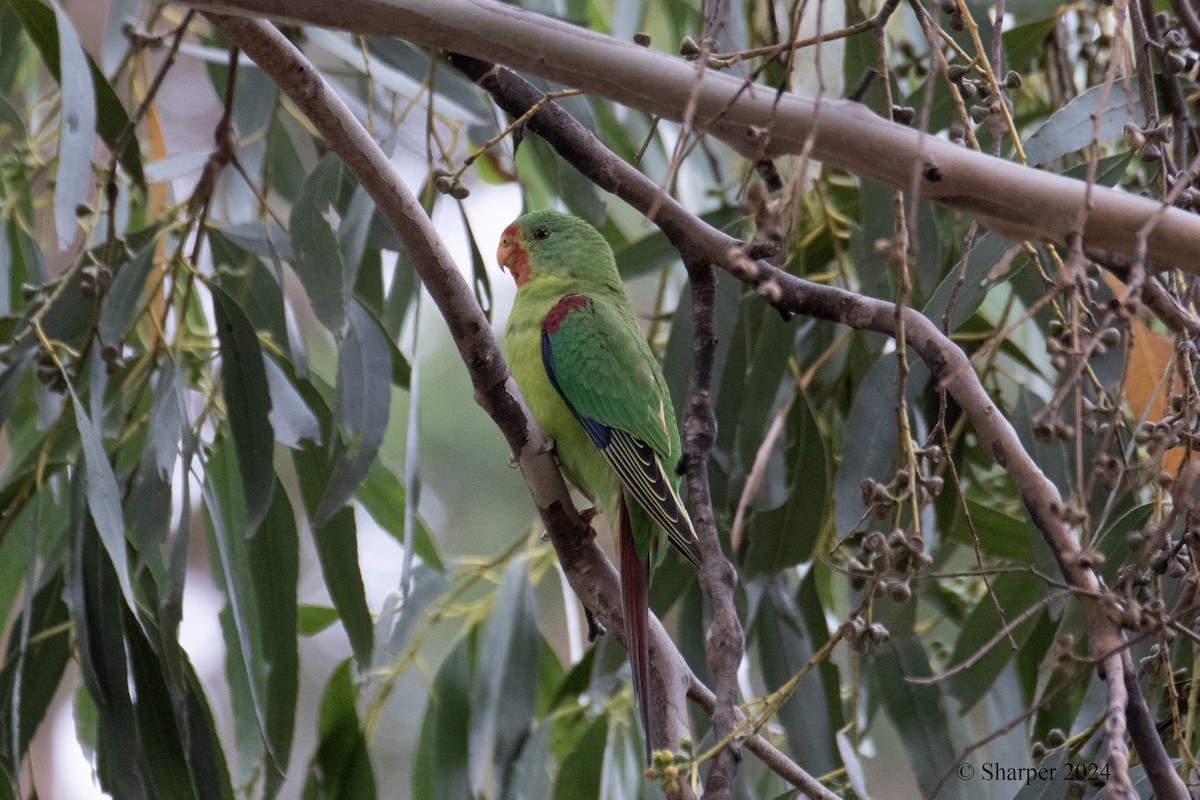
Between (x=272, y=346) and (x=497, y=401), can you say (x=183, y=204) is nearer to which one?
(x=272, y=346)

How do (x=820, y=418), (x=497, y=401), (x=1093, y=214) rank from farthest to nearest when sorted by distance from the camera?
(x=820, y=418) < (x=497, y=401) < (x=1093, y=214)

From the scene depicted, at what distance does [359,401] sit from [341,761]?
0.74m

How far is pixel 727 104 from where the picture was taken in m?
1.07

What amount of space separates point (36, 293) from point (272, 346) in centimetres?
40

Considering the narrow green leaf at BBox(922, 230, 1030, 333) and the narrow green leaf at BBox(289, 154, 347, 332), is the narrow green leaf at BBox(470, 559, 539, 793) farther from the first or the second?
the narrow green leaf at BBox(922, 230, 1030, 333)

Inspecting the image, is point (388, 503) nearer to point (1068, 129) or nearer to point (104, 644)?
point (104, 644)

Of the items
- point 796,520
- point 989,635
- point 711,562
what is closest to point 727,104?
point 711,562

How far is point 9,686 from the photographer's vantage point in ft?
6.09

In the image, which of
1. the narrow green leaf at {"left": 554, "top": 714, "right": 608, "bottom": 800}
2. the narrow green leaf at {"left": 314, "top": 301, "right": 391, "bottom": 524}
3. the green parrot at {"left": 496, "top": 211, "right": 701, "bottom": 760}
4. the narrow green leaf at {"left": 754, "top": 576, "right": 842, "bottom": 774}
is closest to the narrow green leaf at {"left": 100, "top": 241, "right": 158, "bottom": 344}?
the narrow green leaf at {"left": 314, "top": 301, "right": 391, "bottom": 524}

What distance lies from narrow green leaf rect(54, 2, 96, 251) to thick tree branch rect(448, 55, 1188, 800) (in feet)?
1.82

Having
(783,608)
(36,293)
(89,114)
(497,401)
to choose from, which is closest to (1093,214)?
(497,401)

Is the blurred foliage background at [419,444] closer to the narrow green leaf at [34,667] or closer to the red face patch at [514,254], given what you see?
the narrow green leaf at [34,667]

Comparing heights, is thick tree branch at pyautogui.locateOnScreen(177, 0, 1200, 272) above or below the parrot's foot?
above

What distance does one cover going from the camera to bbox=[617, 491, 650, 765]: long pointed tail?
1582mm
